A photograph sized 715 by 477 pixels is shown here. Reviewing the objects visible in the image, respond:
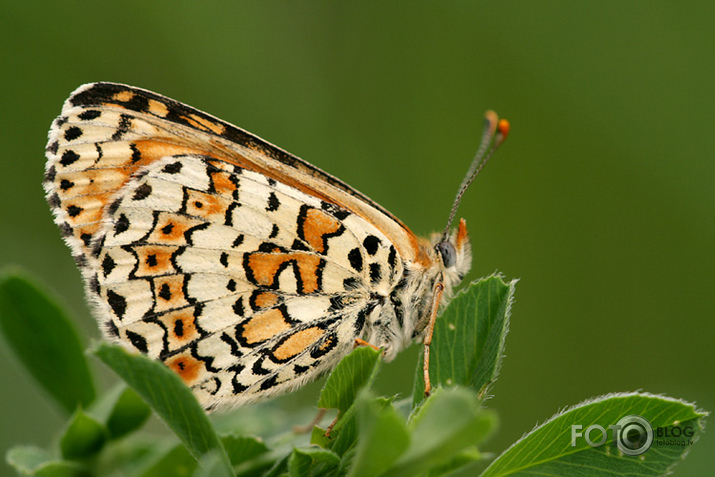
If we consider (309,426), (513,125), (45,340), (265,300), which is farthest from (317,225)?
(513,125)

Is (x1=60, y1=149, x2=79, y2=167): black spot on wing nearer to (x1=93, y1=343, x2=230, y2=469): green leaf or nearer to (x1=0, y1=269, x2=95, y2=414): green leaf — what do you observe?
(x1=0, y1=269, x2=95, y2=414): green leaf

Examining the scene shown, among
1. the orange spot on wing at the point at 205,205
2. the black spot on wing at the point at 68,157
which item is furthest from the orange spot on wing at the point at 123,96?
the orange spot on wing at the point at 205,205

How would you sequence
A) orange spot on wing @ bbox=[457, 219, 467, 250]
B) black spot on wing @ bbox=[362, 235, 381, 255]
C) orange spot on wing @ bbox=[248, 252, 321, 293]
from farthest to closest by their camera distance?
orange spot on wing @ bbox=[457, 219, 467, 250]
black spot on wing @ bbox=[362, 235, 381, 255]
orange spot on wing @ bbox=[248, 252, 321, 293]

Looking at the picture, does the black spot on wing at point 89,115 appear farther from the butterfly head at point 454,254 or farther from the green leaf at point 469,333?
the green leaf at point 469,333

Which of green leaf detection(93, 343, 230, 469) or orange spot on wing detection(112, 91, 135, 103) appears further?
orange spot on wing detection(112, 91, 135, 103)

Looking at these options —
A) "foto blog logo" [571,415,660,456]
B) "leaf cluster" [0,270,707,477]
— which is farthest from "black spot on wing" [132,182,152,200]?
"foto blog logo" [571,415,660,456]

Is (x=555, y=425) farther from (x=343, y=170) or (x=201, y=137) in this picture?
(x=343, y=170)

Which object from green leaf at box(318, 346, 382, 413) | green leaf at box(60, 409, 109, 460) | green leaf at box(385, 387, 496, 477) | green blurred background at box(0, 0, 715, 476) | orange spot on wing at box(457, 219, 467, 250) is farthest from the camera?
green blurred background at box(0, 0, 715, 476)
